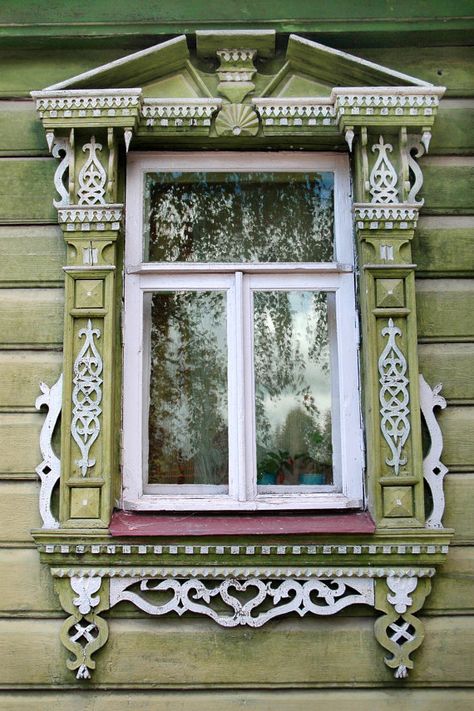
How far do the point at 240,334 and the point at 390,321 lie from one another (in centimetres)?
56

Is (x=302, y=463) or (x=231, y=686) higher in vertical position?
(x=302, y=463)

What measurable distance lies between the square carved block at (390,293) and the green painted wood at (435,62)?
0.83m

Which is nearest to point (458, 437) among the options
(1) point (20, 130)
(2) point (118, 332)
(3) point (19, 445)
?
(2) point (118, 332)

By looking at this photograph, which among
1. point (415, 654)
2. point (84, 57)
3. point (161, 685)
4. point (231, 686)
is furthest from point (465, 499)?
point (84, 57)

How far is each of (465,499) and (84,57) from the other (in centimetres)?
225

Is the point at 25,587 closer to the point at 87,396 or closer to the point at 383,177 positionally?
the point at 87,396

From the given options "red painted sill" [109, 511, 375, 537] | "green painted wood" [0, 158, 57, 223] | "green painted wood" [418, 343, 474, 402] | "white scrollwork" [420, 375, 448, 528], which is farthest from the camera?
"green painted wood" [0, 158, 57, 223]

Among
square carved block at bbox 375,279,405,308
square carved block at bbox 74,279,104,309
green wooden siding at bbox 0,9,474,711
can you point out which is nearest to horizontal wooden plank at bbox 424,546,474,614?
green wooden siding at bbox 0,9,474,711

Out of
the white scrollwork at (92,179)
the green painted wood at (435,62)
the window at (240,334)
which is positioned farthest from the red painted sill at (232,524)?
the green painted wood at (435,62)

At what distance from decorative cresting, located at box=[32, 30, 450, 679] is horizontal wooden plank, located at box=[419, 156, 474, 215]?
6 cm

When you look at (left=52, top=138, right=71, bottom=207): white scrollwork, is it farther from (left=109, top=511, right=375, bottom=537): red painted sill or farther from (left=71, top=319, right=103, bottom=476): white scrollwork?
(left=109, top=511, right=375, bottom=537): red painted sill

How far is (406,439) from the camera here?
2893 mm

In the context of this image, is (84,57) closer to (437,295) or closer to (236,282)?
(236,282)

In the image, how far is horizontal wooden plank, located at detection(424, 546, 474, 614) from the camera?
2850mm
